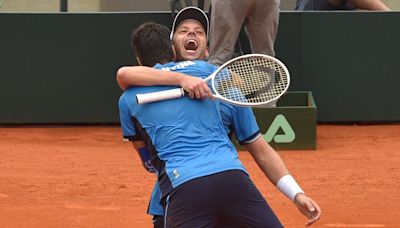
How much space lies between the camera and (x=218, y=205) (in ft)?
12.6

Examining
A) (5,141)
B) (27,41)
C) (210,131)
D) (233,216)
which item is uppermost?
(210,131)

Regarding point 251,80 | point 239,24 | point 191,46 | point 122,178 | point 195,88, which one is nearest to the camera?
point 195,88

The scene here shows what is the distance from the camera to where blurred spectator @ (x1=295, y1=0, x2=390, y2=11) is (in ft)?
36.0

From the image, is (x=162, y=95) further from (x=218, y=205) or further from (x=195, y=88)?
(x=218, y=205)

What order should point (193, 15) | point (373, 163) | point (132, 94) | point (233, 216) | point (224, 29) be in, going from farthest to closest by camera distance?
1. point (224, 29)
2. point (373, 163)
3. point (193, 15)
4. point (132, 94)
5. point (233, 216)

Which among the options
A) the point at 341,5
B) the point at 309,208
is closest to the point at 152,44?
the point at 309,208

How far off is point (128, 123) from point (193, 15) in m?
0.76

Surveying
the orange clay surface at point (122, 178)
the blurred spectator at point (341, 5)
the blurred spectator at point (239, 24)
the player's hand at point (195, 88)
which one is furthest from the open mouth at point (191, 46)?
the blurred spectator at point (341, 5)

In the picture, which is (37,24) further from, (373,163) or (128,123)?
(128,123)

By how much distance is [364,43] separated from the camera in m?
10.7

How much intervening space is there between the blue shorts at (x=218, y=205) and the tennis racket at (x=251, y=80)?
15.7 inches

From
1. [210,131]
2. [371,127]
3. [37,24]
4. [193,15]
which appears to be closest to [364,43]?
[371,127]

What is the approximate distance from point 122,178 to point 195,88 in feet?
14.8

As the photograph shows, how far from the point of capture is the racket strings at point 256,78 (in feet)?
14.0
